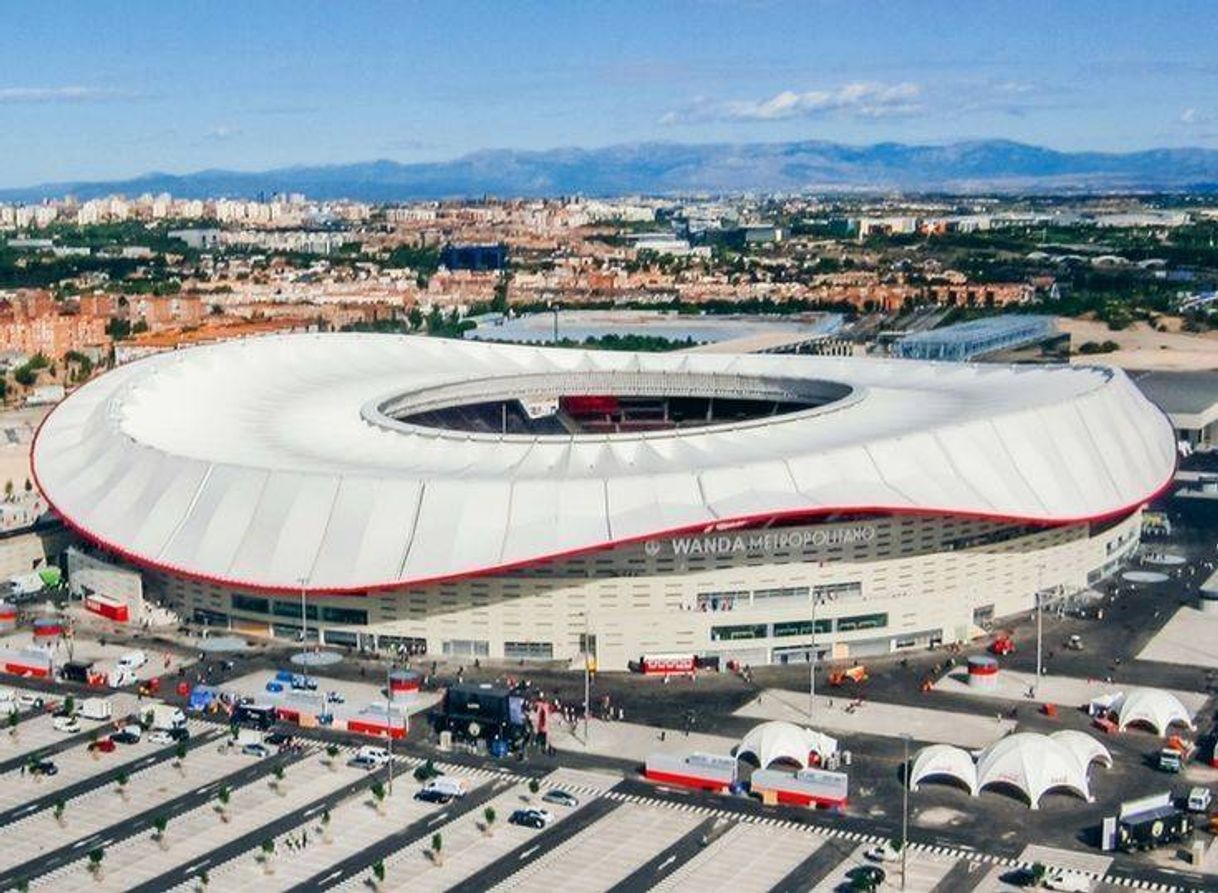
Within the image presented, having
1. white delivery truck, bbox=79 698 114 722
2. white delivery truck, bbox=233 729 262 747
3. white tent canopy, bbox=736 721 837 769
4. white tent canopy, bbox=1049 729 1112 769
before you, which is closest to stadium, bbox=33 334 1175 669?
white delivery truck, bbox=79 698 114 722

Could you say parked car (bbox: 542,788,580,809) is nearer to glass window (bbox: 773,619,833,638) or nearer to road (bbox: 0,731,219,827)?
road (bbox: 0,731,219,827)

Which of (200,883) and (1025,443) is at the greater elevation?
(1025,443)

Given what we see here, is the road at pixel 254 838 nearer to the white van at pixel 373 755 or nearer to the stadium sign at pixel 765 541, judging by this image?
the white van at pixel 373 755

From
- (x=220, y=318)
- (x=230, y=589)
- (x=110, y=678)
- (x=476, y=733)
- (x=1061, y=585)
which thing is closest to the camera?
(x=476, y=733)

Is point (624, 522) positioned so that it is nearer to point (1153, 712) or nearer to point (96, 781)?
point (1153, 712)

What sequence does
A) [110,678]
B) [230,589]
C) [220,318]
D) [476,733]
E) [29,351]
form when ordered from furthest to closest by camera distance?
[220,318]
[29,351]
[230,589]
[110,678]
[476,733]

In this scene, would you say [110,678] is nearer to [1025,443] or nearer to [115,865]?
[115,865]

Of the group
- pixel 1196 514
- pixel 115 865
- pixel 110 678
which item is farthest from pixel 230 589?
pixel 1196 514
